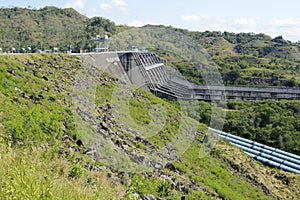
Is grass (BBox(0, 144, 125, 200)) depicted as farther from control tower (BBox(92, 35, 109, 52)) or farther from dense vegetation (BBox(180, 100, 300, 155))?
control tower (BBox(92, 35, 109, 52))

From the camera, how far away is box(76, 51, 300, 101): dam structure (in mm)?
27836

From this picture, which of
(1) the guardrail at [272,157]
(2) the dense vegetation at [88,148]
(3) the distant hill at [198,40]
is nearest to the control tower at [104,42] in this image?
(3) the distant hill at [198,40]

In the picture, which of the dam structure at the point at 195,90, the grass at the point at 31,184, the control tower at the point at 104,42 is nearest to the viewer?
the grass at the point at 31,184

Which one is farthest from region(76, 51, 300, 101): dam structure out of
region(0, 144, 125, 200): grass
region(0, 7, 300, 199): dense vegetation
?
region(0, 144, 125, 200): grass

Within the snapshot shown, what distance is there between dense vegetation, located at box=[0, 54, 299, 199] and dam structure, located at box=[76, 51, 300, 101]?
756cm

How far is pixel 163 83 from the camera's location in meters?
38.2

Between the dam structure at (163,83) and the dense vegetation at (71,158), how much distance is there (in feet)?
24.8

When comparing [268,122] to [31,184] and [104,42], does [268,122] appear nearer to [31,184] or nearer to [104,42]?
[104,42]

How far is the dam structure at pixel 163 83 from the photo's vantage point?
1096 inches

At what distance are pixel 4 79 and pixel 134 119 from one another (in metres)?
5.87

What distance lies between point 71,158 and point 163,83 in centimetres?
3132

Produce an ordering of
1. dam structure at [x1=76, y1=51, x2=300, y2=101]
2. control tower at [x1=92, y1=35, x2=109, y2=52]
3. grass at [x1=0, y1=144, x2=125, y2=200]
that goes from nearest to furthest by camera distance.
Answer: grass at [x1=0, y1=144, x2=125, y2=200], dam structure at [x1=76, y1=51, x2=300, y2=101], control tower at [x1=92, y1=35, x2=109, y2=52]

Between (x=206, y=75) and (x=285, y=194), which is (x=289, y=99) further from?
(x=285, y=194)

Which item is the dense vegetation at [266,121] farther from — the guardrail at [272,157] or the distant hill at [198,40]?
the distant hill at [198,40]
